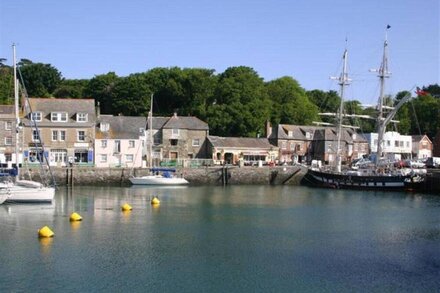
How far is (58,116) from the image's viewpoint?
7056 centimetres

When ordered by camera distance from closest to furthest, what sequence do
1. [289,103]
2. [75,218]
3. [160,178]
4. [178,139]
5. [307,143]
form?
[75,218], [160,178], [178,139], [307,143], [289,103]

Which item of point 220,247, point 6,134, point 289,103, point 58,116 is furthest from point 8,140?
point 289,103

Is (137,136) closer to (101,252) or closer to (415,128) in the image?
→ (101,252)

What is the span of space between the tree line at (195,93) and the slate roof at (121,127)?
16.1m

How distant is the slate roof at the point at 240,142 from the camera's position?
8031cm

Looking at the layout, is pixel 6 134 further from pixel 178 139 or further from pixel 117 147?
pixel 178 139

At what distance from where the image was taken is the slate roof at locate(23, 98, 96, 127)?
70.2 metres

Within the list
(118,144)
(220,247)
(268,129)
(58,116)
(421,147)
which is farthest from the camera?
(421,147)

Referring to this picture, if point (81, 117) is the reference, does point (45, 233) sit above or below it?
below

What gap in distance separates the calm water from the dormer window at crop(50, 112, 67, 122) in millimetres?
24726

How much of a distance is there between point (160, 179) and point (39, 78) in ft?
165

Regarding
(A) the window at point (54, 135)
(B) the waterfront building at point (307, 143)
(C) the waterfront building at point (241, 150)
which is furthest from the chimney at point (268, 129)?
(A) the window at point (54, 135)

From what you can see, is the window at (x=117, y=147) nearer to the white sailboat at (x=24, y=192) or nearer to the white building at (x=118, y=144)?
the white building at (x=118, y=144)

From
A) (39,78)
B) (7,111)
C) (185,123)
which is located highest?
(39,78)
